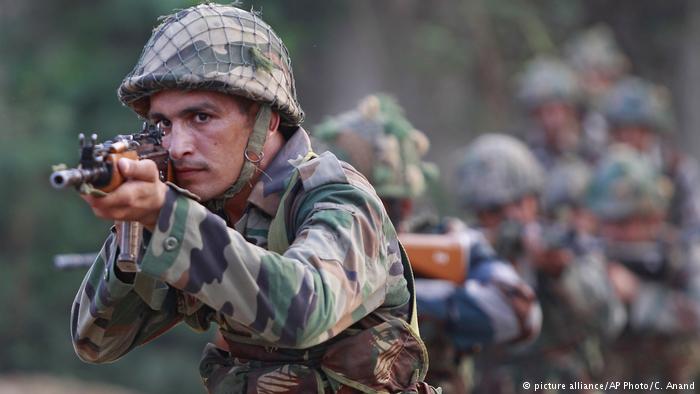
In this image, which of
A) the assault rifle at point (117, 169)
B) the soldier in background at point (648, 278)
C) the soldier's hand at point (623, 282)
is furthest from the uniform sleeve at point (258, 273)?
the soldier in background at point (648, 278)

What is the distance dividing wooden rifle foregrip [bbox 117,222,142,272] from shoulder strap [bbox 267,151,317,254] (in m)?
0.41

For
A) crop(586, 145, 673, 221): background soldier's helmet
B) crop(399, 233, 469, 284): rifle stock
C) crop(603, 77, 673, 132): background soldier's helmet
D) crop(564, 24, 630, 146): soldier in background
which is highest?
crop(564, 24, 630, 146): soldier in background

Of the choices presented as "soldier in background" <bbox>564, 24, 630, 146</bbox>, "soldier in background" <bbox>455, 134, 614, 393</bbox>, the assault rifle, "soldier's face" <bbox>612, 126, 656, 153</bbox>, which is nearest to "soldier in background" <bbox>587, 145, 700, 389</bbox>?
"soldier in background" <bbox>455, 134, 614, 393</bbox>

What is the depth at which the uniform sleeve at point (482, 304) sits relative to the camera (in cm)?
714

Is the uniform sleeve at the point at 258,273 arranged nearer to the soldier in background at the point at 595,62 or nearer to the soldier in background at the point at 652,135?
the soldier in background at the point at 652,135

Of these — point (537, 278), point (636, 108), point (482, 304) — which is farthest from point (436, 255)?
point (636, 108)

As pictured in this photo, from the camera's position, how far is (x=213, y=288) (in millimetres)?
3770

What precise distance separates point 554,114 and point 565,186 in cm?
151

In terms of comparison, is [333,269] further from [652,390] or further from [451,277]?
[652,390]

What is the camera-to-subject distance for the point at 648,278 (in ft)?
36.4

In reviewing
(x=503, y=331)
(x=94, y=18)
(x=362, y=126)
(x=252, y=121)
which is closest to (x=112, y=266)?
(x=252, y=121)

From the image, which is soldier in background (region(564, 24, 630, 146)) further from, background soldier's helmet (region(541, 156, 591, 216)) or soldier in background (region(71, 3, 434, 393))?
soldier in background (region(71, 3, 434, 393))

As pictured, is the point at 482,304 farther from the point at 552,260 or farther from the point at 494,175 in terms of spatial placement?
the point at 494,175

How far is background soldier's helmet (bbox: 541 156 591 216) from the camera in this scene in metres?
12.4
